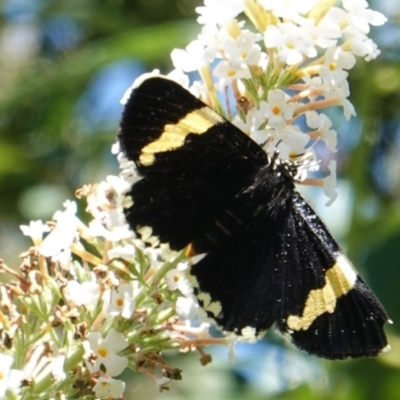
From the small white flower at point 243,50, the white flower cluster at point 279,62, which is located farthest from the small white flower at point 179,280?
the small white flower at point 243,50

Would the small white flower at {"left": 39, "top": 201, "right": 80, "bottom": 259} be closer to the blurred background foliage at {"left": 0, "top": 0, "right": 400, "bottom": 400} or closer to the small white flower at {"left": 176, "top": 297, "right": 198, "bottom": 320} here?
the small white flower at {"left": 176, "top": 297, "right": 198, "bottom": 320}

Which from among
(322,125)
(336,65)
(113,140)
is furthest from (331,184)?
(113,140)

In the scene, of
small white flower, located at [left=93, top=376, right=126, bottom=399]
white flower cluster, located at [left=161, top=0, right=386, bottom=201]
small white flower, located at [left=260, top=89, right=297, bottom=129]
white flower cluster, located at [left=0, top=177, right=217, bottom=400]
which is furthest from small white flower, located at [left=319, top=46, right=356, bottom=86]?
small white flower, located at [left=93, top=376, right=126, bottom=399]

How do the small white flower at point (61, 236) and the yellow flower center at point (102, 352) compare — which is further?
the small white flower at point (61, 236)

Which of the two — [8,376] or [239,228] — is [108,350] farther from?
[239,228]

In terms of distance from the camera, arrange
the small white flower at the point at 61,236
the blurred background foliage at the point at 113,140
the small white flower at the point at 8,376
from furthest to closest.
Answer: the blurred background foliage at the point at 113,140 → the small white flower at the point at 61,236 → the small white flower at the point at 8,376

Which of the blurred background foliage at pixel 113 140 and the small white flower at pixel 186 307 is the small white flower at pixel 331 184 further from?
the blurred background foliage at pixel 113 140
